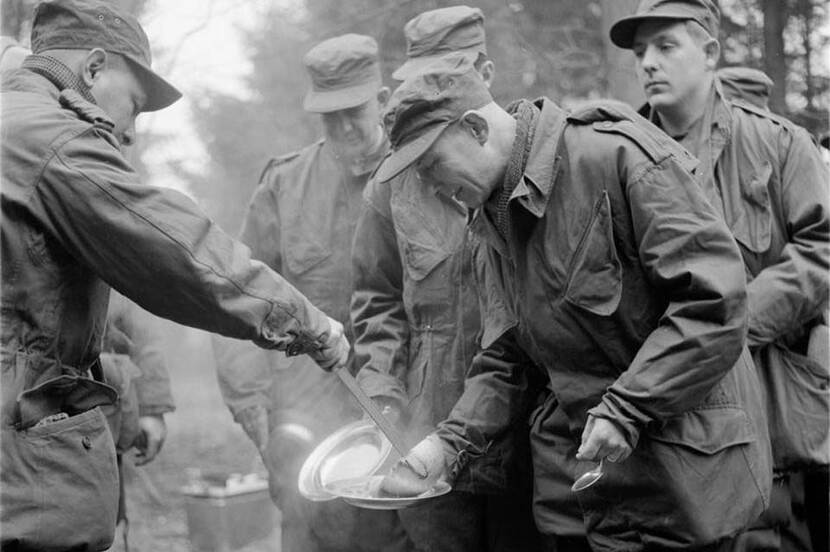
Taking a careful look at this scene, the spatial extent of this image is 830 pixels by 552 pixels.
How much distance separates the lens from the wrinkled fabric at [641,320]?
10.7ft

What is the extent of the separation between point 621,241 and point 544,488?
0.96 m

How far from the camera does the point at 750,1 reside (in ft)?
27.1

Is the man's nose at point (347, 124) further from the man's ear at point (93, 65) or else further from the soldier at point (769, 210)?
the man's ear at point (93, 65)

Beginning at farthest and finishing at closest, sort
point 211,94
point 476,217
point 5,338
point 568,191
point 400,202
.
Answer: point 211,94, point 400,202, point 476,217, point 568,191, point 5,338

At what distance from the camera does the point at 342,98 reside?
17.2 feet

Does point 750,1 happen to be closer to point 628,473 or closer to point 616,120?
point 616,120

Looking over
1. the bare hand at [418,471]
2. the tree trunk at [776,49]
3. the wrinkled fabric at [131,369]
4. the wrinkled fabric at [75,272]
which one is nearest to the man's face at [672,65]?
the bare hand at [418,471]

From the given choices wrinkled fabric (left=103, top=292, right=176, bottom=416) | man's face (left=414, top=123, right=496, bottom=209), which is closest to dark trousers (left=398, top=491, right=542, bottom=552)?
man's face (left=414, top=123, right=496, bottom=209)

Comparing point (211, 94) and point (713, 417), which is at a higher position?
point (713, 417)

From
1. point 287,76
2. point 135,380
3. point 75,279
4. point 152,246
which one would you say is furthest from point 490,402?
point 287,76

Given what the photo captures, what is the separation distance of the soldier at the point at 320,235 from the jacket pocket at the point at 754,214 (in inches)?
68.2

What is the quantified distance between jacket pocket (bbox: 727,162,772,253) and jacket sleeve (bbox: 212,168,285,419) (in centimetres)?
228

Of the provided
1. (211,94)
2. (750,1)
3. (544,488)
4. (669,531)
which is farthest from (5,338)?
(211,94)

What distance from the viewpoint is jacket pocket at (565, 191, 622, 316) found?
11.2 ft
